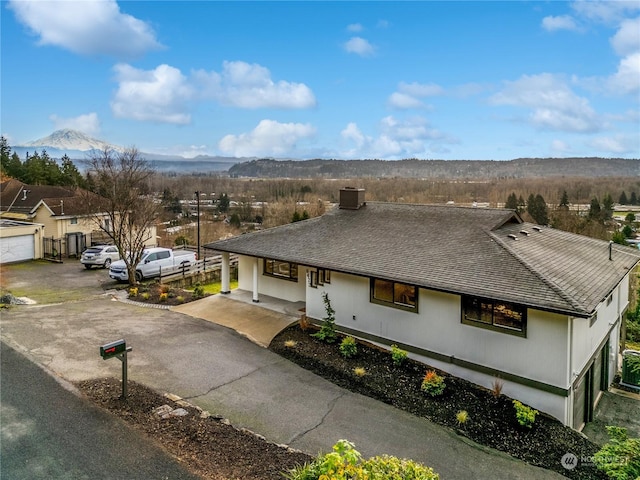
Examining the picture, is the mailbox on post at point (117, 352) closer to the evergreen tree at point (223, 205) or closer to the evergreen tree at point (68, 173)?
the evergreen tree at point (68, 173)

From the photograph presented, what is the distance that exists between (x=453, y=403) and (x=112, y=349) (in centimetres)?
719

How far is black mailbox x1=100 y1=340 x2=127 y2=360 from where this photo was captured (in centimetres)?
771

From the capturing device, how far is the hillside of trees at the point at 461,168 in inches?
3809

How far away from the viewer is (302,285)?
610 inches

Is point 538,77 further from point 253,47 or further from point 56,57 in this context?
point 56,57

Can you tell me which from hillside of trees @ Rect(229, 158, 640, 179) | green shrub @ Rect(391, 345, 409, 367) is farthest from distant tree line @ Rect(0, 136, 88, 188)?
hillside of trees @ Rect(229, 158, 640, 179)

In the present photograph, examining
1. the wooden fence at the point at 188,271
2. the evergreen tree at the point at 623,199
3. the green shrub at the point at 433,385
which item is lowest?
the green shrub at the point at 433,385

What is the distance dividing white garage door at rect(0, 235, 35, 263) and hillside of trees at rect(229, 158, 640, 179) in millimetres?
89422

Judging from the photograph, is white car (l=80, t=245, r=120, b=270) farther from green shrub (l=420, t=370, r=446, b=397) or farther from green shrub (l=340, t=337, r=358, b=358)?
green shrub (l=420, t=370, r=446, b=397)

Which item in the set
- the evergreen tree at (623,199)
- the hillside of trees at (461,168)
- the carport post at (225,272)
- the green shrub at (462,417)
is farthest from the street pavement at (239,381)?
the hillside of trees at (461,168)

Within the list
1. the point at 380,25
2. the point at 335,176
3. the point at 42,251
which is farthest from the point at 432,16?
the point at 335,176

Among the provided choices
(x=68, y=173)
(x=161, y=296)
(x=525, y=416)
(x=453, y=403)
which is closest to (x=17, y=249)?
(x=161, y=296)

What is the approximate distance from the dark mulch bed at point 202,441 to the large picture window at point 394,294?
535 centimetres

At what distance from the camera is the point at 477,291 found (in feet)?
30.5
